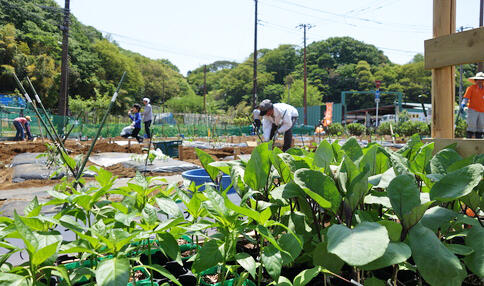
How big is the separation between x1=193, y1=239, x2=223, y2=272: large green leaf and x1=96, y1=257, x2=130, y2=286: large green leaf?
153 millimetres

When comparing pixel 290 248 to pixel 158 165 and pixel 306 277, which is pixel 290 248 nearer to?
pixel 306 277

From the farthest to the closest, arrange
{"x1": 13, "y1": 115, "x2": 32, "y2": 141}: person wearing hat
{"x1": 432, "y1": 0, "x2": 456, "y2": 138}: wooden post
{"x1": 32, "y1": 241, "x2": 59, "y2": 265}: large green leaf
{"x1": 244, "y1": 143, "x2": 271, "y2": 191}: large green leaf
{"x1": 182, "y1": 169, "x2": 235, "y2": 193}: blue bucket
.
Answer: {"x1": 13, "y1": 115, "x2": 32, "y2": 141}: person wearing hat, {"x1": 182, "y1": 169, "x2": 235, "y2": 193}: blue bucket, {"x1": 432, "y1": 0, "x2": 456, "y2": 138}: wooden post, {"x1": 244, "y1": 143, "x2": 271, "y2": 191}: large green leaf, {"x1": 32, "y1": 241, "x2": 59, "y2": 265}: large green leaf

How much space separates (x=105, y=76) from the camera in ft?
168

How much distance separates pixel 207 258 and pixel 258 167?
0.25m

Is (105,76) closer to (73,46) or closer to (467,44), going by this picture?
(73,46)

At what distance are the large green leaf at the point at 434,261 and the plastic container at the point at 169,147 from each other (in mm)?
8311

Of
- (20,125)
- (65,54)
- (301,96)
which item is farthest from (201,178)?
(301,96)

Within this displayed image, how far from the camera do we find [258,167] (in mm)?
763

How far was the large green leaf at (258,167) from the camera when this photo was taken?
0.76 m

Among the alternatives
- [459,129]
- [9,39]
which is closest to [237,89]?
[9,39]

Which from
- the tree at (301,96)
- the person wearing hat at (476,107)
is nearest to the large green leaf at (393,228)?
the person wearing hat at (476,107)

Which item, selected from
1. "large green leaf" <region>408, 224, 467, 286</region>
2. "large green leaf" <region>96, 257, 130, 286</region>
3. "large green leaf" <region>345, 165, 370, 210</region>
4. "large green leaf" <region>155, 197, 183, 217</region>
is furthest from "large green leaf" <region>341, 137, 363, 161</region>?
"large green leaf" <region>96, 257, 130, 286</region>

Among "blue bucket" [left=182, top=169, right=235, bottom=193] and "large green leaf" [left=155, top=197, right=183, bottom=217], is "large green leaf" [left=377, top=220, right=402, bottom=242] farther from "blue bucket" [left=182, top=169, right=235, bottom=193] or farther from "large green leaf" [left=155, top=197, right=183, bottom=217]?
"blue bucket" [left=182, top=169, right=235, bottom=193]

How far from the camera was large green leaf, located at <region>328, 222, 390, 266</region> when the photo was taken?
0.41m
